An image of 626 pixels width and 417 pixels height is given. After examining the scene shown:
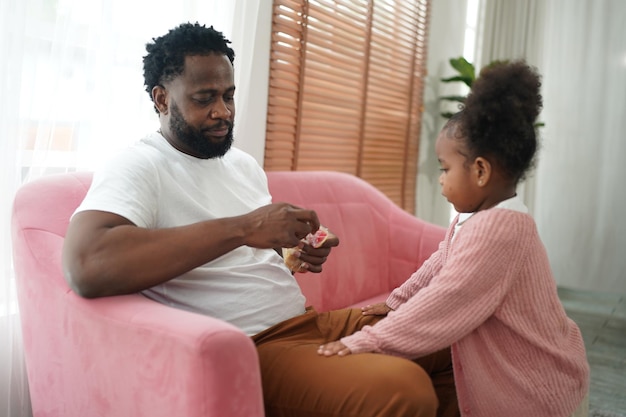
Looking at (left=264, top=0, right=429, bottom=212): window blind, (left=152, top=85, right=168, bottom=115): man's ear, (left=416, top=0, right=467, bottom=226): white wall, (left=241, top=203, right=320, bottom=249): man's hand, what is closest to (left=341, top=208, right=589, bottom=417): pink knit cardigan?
(left=241, top=203, right=320, bottom=249): man's hand

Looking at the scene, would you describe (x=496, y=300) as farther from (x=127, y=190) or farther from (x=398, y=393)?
(x=127, y=190)

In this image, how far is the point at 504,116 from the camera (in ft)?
4.11

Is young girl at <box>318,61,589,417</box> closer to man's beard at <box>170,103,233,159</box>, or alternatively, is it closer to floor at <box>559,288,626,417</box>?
man's beard at <box>170,103,233,159</box>

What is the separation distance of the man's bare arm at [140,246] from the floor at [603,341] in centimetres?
175

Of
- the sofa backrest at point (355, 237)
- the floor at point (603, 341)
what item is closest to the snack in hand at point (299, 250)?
the sofa backrest at point (355, 237)

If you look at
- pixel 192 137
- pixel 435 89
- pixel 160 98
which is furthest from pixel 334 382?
pixel 435 89

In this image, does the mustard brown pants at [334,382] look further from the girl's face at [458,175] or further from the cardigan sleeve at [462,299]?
the girl's face at [458,175]

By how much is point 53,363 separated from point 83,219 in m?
0.36

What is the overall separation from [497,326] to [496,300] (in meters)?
0.09

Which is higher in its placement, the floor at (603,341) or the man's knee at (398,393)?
the man's knee at (398,393)

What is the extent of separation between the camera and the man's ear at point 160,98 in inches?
62.5

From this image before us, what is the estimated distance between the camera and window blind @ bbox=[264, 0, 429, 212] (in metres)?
2.61

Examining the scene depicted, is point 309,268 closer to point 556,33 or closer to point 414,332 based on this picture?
point 414,332

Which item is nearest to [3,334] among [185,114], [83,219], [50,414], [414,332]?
[50,414]
